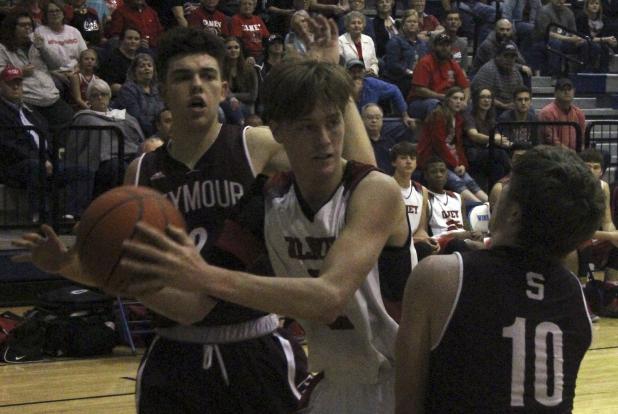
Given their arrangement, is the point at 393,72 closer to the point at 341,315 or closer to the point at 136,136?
the point at 136,136

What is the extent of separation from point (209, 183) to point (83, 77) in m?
7.68

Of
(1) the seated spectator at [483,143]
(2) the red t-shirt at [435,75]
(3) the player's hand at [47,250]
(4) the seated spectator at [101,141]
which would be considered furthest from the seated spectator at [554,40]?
(3) the player's hand at [47,250]

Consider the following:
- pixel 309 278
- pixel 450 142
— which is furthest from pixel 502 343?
pixel 450 142

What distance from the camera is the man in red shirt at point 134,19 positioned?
12539 mm

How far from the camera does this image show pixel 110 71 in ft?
38.5

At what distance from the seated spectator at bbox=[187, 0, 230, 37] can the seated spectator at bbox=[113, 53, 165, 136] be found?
86.5 inches

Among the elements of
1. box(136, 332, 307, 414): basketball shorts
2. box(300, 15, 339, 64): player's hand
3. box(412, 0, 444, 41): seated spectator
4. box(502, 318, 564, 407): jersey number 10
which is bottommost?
box(412, 0, 444, 41): seated spectator

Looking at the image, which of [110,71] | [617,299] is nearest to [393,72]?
[110,71]

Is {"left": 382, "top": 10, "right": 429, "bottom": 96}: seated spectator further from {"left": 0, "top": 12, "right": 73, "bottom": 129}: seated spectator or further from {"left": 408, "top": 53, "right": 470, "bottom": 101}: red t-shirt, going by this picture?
{"left": 0, "top": 12, "right": 73, "bottom": 129}: seated spectator

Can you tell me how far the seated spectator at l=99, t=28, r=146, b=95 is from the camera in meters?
11.7

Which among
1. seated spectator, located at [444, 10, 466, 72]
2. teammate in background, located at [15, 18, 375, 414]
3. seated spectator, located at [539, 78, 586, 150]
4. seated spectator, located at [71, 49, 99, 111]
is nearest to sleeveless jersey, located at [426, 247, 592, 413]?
teammate in background, located at [15, 18, 375, 414]

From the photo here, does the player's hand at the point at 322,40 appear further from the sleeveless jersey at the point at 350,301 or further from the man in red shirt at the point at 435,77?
the man in red shirt at the point at 435,77

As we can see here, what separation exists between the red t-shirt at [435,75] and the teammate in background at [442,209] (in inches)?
97.1

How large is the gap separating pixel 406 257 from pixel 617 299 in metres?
7.14
